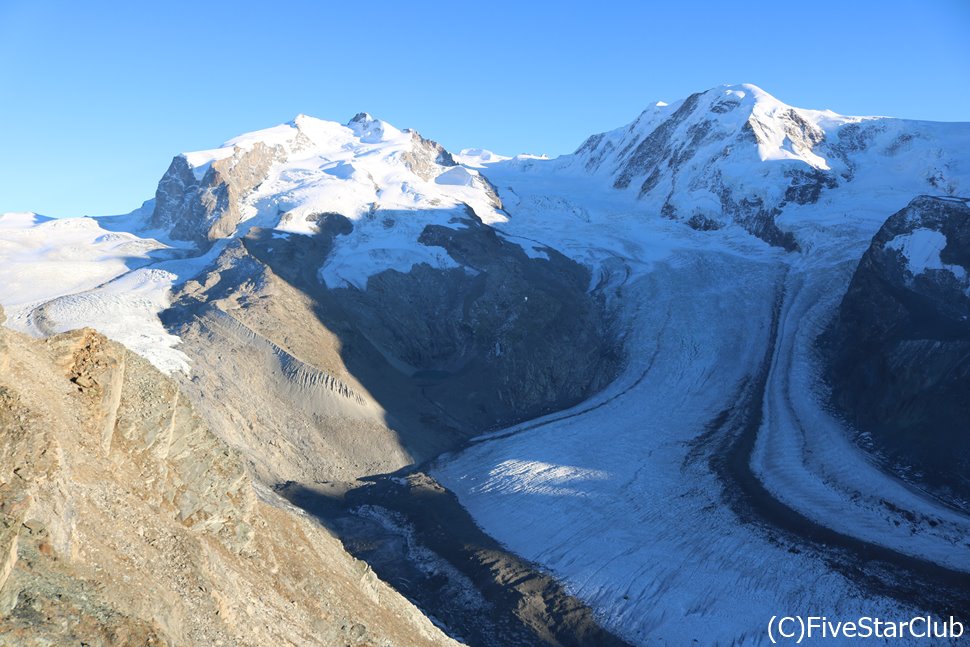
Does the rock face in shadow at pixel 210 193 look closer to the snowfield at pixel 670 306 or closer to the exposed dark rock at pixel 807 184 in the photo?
the snowfield at pixel 670 306

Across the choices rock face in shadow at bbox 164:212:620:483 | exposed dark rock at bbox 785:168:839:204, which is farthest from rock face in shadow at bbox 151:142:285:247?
exposed dark rock at bbox 785:168:839:204

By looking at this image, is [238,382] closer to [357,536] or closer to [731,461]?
[357,536]

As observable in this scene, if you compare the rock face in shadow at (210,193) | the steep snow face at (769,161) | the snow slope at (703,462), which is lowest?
the snow slope at (703,462)

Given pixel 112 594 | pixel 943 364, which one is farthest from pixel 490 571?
pixel 943 364

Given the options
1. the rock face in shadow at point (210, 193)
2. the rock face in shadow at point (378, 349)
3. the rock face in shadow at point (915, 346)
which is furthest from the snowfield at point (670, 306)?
the rock face in shadow at point (378, 349)

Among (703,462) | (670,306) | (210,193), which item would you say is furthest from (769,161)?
(210,193)

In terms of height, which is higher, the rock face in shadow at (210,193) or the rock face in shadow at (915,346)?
the rock face in shadow at (210,193)

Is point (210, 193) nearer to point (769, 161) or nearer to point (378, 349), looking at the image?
point (378, 349)
